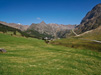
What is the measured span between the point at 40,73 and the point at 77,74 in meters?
6.94

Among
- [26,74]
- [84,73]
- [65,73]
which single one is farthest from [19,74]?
[84,73]

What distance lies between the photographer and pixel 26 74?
41.2ft

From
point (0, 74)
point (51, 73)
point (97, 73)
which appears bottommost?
point (97, 73)

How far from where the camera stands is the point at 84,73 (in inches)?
647

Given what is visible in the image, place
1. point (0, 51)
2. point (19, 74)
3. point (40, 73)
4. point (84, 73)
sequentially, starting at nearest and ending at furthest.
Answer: point (19, 74), point (40, 73), point (84, 73), point (0, 51)

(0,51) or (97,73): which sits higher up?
(0,51)

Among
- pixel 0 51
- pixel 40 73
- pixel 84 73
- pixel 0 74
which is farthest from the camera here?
pixel 0 51

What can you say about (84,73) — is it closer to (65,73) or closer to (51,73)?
(65,73)

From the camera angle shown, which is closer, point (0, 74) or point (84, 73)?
point (0, 74)

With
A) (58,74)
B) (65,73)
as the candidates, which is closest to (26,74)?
(58,74)

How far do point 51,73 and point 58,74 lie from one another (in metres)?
1.23

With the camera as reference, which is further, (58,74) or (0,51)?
(0,51)

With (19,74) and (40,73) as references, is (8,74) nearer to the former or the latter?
(19,74)

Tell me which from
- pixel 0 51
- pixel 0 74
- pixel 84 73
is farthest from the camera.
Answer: pixel 0 51
